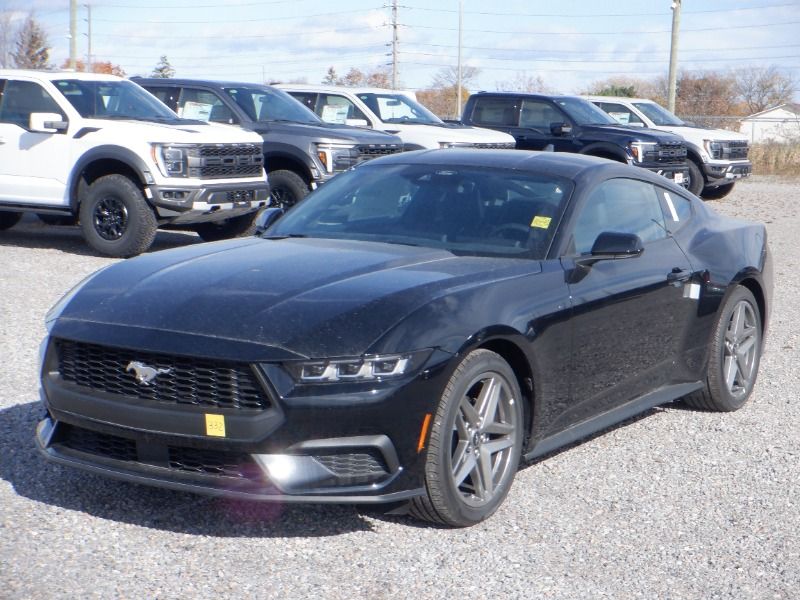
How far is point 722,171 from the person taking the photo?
72.8 ft

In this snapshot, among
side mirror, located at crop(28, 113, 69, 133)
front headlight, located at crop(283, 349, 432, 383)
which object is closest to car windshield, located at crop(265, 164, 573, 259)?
front headlight, located at crop(283, 349, 432, 383)

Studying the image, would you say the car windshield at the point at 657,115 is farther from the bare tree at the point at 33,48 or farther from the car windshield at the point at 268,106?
the bare tree at the point at 33,48

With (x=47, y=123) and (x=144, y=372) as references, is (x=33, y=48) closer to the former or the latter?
(x=47, y=123)

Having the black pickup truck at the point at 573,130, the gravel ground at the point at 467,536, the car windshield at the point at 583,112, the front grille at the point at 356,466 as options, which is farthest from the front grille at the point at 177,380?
the car windshield at the point at 583,112

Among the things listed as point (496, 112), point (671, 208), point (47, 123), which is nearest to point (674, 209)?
point (671, 208)

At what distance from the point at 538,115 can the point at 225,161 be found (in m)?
9.18

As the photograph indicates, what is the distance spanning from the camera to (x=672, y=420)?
6.71 metres

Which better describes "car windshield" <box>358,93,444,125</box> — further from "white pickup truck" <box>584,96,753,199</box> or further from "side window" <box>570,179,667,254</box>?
"side window" <box>570,179,667,254</box>

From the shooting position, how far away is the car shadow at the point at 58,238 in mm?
13734

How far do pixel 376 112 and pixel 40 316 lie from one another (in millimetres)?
9953

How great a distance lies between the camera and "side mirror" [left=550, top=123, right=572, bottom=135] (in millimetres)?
20078

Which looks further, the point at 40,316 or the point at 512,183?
the point at 40,316

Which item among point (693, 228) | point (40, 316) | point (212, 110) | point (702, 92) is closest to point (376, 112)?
point (212, 110)

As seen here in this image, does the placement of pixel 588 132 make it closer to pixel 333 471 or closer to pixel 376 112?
pixel 376 112
